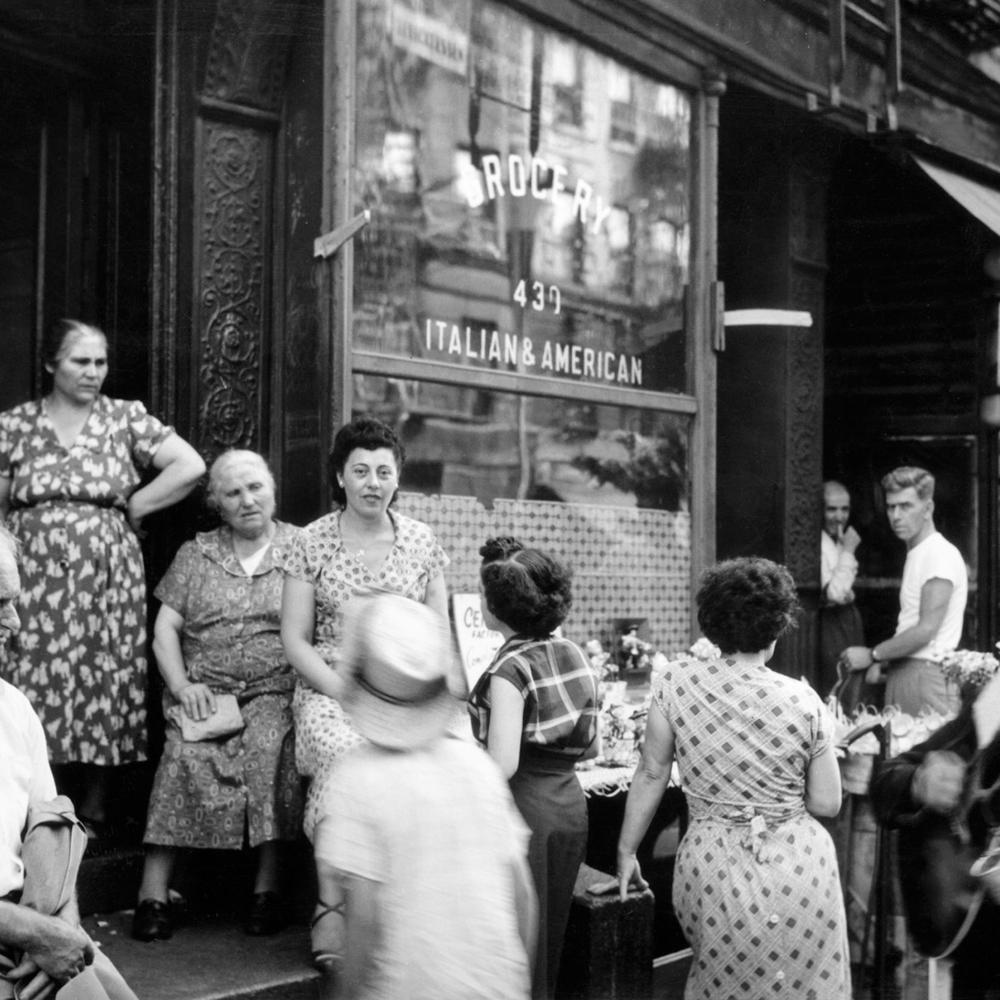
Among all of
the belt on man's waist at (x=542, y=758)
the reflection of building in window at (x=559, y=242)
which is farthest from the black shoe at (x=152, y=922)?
the reflection of building in window at (x=559, y=242)

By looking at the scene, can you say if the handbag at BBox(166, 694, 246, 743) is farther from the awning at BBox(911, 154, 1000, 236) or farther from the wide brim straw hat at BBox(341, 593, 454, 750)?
the awning at BBox(911, 154, 1000, 236)

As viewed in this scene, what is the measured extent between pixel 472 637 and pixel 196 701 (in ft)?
4.16

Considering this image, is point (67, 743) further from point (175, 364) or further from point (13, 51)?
point (13, 51)

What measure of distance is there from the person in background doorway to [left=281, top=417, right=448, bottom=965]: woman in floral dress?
2.08m

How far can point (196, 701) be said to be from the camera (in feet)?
16.4

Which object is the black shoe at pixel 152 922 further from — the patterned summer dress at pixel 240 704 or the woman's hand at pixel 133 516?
the woman's hand at pixel 133 516

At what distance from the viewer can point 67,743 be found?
4.91m

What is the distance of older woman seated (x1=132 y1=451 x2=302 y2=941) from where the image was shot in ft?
16.0

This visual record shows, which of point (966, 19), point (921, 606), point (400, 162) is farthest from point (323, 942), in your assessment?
point (966, 19)

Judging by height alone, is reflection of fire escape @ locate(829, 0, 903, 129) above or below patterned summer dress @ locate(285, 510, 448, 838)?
above

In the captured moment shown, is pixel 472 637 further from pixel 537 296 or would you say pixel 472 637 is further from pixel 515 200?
pixel 515 200

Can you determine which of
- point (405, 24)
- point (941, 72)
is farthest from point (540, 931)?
point (941, 72)

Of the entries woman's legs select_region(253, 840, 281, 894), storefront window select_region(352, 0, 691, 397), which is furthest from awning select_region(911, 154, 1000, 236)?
woman's legs select_region(253, 840, 281, 894)

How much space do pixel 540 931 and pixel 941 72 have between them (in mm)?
6621
